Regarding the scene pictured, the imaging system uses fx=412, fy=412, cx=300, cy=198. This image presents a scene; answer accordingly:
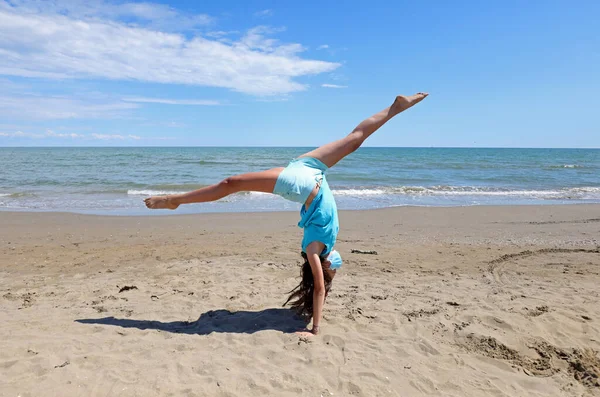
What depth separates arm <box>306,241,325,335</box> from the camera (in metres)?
3.81

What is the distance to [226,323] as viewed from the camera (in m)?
4.13

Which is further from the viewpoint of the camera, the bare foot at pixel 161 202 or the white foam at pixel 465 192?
the white foam at pixel 465 192

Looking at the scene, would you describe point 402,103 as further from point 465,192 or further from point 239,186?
point 465,192

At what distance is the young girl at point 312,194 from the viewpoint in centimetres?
353

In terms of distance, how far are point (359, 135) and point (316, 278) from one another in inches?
56.0

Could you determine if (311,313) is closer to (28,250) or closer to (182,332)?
(182,332)

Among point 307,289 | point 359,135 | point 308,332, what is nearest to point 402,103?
point 359,135

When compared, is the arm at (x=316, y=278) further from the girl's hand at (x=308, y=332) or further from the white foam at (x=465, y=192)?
the white foam at (x=465, y=192)

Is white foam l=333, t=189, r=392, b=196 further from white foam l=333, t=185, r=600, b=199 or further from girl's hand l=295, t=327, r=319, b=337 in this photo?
girl's hand l=295, t=327, r=319, b=337

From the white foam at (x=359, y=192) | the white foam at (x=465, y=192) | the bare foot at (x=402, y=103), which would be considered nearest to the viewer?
the bare foot at (x=402, y=103)

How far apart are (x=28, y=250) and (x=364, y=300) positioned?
637 centimetres

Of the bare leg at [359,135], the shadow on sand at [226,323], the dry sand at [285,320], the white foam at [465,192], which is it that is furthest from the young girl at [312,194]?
the white foam at [465,192]

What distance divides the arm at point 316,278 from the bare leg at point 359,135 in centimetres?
81

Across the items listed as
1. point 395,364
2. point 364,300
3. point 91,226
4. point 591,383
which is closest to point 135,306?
point 364,300
